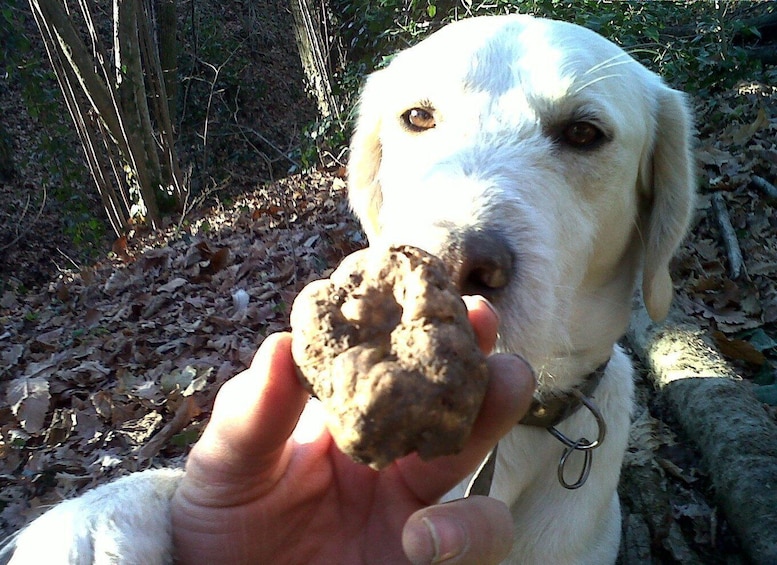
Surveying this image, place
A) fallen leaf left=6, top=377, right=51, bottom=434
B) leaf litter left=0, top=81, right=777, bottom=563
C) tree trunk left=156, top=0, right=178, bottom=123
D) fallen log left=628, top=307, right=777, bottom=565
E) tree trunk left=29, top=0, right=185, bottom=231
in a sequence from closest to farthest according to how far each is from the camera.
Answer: fallen log left=628, top=307, right=777, bottom=565, leaf litter left=0, top=81, right=777, bottom=563, fallen leaf left=6, top=377, right=51, bottom=434, tree trunk left=29, top=0, right=185, bottom=231, tree trunk left=156, top=0, right=178, bottom=123

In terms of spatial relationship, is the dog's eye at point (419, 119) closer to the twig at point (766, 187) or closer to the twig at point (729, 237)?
the twig at point (729, 237)

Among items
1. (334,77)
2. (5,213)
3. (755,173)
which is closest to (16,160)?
(5,213)

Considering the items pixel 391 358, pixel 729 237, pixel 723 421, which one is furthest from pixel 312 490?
pixel 729 237

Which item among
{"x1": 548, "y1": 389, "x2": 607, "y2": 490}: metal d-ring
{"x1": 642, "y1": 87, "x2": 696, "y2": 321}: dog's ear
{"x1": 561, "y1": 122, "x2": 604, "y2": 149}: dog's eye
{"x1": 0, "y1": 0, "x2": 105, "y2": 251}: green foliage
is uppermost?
{"x1": 561, "y1": 122, "x2": 604, "y2": 149}: dog's eye

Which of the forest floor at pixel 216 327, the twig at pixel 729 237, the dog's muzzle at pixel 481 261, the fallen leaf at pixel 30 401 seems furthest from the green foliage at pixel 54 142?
the dog's muzzle at pixel 481 261

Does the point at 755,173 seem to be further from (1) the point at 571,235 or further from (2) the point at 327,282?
(2) the point at 327,282

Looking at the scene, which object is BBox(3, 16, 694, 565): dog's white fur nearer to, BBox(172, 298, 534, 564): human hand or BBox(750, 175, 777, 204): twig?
BBox(172, 298, 534, 564): human hand

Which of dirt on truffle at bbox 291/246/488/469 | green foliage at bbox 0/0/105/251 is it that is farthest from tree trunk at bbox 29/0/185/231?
dirt on truffle at bbox 291/246/488/469

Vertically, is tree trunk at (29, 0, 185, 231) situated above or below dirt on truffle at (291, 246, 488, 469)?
below
